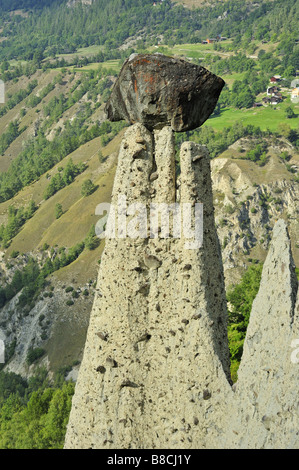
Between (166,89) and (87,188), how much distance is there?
164 m

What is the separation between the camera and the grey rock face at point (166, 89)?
36.7 feet

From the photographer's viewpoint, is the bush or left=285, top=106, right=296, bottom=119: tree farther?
left=285, top=106, right=296, bottom=119: tree

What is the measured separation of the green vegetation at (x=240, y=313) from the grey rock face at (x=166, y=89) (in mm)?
14666

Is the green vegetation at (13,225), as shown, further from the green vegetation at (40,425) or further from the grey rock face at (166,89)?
the grey rock face at (166,89)

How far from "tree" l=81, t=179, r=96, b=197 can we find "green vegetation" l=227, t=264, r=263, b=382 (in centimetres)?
13346

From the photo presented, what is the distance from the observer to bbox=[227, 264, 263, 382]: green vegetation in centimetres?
2734

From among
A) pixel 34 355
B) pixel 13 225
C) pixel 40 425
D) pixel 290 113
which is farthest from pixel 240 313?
pixel 13 225

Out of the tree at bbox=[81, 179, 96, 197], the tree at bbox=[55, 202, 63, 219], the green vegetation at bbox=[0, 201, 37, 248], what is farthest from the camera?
the green vegetation at bbox=[0, 201, 37, 248]

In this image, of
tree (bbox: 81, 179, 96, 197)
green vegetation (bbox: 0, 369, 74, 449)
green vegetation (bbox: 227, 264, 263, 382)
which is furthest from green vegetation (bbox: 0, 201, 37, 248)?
green vegetation (bbox: 227, 264, 263, 382)

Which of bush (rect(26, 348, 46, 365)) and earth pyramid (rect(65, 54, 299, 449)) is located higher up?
earth pyramid (rect(65, 54, 299, 449))

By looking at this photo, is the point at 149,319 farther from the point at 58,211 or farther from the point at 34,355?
the point at 58,211

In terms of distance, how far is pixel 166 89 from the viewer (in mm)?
11219

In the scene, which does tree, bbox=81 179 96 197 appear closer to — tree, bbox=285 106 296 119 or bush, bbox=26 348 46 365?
bush, bbox=26 348 46 365
